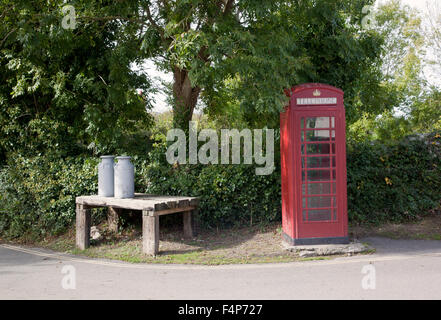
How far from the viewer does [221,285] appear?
16.6 ft

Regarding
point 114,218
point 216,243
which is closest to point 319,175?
point 216,243

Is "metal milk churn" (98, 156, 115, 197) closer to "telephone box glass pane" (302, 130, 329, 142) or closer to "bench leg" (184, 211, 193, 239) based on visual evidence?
"bench leg" (184, 211, 193, 239)

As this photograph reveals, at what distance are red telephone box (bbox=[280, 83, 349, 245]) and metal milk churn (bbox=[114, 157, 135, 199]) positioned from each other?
9.76 ft

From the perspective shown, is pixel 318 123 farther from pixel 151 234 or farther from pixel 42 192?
pixel 42 192

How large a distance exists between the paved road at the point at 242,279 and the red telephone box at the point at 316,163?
2.33 feet

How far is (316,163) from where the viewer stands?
665cm

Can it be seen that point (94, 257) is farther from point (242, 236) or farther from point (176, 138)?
point (176, 138)

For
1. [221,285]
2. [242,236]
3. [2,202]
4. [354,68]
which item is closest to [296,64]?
[354,68]

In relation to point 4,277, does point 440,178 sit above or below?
above

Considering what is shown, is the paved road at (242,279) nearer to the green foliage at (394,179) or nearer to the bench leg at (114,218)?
the green foliage at (394,179)

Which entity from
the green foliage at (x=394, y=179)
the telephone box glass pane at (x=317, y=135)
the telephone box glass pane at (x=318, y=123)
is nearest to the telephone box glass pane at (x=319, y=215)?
the telephone box glass pane at (x=317, y=135)

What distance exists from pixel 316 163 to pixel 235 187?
203cm

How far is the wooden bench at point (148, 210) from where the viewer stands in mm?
6785
